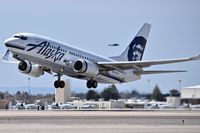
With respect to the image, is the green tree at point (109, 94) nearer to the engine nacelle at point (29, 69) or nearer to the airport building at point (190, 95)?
the airport building at point (190, 95)

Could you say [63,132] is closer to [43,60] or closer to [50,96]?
[43,60]

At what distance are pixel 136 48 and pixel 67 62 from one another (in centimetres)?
1852

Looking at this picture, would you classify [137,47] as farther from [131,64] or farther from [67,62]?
[67,62]

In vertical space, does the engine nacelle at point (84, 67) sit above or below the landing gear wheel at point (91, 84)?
above

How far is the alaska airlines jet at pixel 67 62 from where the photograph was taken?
69.4 metres

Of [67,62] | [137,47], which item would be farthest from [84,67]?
[137,47]

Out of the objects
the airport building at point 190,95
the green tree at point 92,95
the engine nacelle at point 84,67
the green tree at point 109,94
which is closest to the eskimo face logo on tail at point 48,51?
the engine nacelle at point 84,67

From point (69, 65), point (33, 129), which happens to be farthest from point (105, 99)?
point (33, 129)

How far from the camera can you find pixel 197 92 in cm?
9194

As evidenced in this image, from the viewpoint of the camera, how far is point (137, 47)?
88938mm

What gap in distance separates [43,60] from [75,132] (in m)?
35.2

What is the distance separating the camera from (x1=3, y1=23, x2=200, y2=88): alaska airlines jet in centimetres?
6944

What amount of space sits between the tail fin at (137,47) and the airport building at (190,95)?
26.2 feet

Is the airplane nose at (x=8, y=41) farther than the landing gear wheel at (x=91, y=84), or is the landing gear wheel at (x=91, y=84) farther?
the landing gear wheel at (x=91, y=84)
